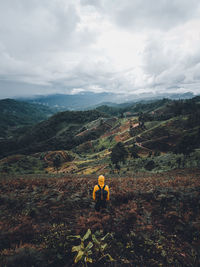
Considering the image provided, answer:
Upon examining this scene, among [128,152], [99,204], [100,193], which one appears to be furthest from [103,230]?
[128,152]

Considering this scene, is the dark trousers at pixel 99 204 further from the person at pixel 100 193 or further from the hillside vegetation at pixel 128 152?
the hillside vegetation at pixel 128 152

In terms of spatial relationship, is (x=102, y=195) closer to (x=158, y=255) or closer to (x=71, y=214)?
(x=71, y=214)

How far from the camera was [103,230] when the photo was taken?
591 cm

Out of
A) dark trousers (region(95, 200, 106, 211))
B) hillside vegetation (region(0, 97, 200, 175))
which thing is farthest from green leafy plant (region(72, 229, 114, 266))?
hillside vegetation (region(0, 97, 200, 175))

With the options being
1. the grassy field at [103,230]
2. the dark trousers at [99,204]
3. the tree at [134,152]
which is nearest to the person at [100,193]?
the dark trousers at [99,204]

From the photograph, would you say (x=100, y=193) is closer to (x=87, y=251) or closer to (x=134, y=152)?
(x=87, y=251)

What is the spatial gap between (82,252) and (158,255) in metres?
2.85

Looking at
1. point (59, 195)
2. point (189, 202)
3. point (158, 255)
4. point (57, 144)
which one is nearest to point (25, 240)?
point (59, 195)

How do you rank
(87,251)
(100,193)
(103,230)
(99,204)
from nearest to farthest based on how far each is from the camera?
(87,251)
(103,230)
(100,193)
(99,204)

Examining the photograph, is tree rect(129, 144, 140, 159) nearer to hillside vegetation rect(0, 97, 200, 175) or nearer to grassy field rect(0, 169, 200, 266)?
hillside vegetation rect(0, 97, 200, 175)

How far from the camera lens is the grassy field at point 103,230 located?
4527 mm

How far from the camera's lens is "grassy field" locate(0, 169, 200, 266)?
4.53 m

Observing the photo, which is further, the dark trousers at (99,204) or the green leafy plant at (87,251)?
the dark trousers at (99,204)

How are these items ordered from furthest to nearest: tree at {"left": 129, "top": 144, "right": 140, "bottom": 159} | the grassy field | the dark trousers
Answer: tree at {"left": 129, "top": 144, "right": 140, "bottom": 159}
the dark trousers
the grassy field
